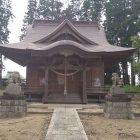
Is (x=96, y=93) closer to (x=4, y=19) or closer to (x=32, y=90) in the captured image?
(x=32, y=90)

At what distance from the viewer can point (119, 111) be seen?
9.03 metres

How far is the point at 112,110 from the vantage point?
9.05m

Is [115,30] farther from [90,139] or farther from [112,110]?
[90,139]

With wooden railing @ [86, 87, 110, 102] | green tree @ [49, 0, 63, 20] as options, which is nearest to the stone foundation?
wooden railing @ [86, 87, 110, 102]

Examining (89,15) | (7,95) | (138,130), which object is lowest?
(138,130)

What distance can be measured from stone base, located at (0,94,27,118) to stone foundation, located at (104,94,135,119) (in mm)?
3751

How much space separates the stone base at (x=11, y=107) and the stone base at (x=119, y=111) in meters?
3.73

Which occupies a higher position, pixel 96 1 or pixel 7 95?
pixel 96 1

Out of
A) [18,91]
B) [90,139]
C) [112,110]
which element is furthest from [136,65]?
[90,139]

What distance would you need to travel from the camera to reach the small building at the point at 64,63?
14.7m

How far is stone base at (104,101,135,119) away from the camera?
8969 millimetres

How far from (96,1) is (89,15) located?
2.93 meters

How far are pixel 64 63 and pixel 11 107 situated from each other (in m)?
7.17

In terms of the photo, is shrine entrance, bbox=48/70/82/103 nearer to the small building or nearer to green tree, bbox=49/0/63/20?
the small building
